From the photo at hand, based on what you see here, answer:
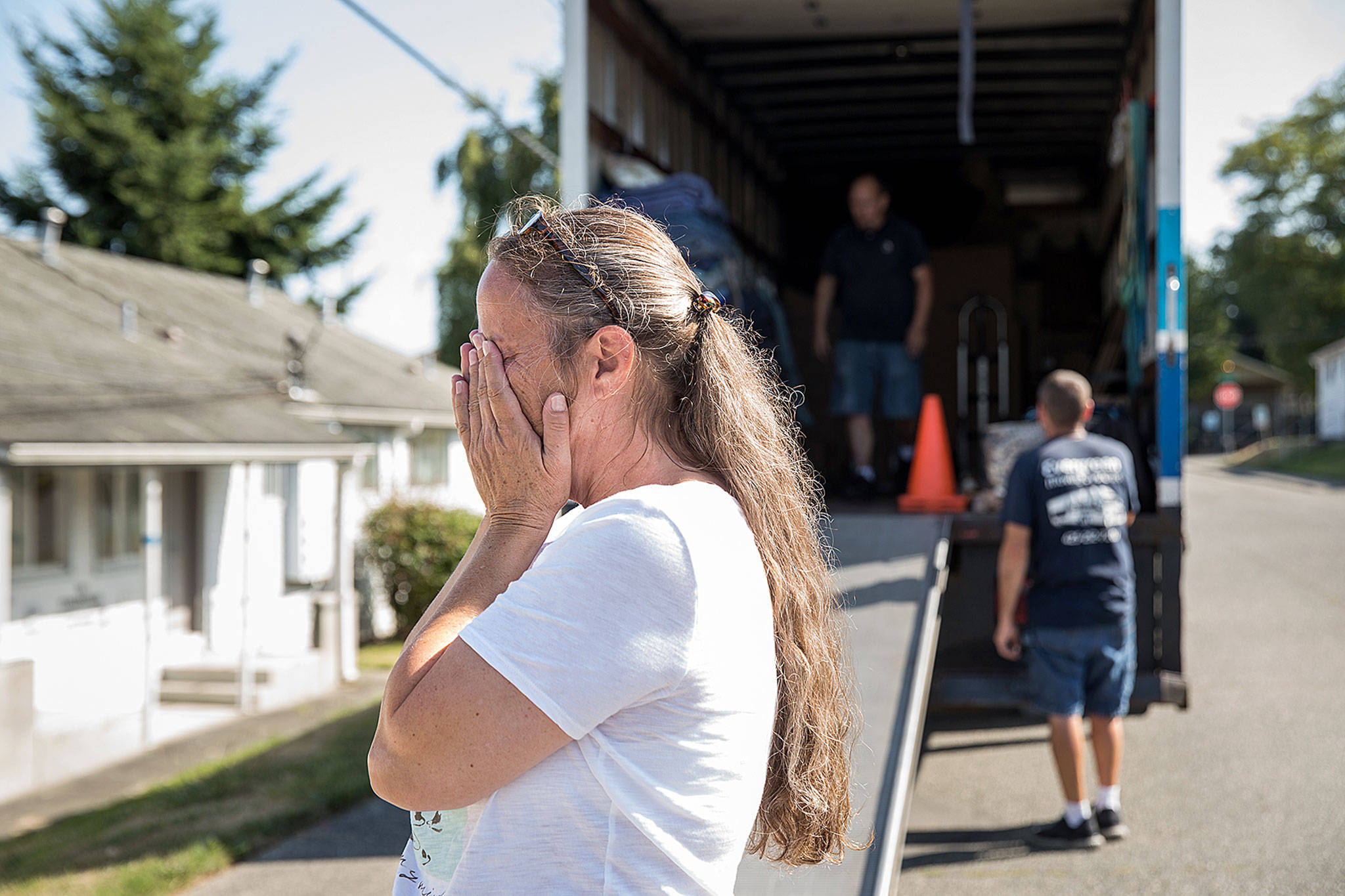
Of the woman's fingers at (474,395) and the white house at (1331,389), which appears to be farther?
the white house at (1331,389)

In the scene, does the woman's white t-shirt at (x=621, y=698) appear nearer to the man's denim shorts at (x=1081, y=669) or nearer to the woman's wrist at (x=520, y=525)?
the woman's wrist at (x=520, y=525)

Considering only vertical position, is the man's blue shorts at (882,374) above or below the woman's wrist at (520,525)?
above

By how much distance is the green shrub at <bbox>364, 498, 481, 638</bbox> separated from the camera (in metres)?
16.4

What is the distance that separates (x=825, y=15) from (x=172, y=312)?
46.5ft

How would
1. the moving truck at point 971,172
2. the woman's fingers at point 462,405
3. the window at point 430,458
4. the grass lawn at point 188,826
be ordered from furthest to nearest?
the window at point 430,458
the grass lawn at point 188,826
the moving truck at point 971,172
the woman's fingers at point 462,405

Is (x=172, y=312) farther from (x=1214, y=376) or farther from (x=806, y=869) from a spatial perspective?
(x=1214, y=376)

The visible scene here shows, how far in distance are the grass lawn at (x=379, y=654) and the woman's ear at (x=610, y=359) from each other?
13314 millimetres

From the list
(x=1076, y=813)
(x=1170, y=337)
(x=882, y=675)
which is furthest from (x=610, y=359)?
(x=1076, y=813)

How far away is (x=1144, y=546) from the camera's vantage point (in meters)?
5.13

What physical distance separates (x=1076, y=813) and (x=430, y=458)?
16.7 m

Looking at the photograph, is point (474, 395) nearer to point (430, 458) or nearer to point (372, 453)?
point (372, 453)

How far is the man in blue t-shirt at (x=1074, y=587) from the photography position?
487 cm

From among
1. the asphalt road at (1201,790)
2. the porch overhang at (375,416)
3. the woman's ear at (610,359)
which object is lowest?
the asphalt road at (1201,790)

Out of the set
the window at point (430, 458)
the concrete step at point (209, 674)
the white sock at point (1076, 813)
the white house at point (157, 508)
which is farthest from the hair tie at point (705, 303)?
the window at point (430, 458)
